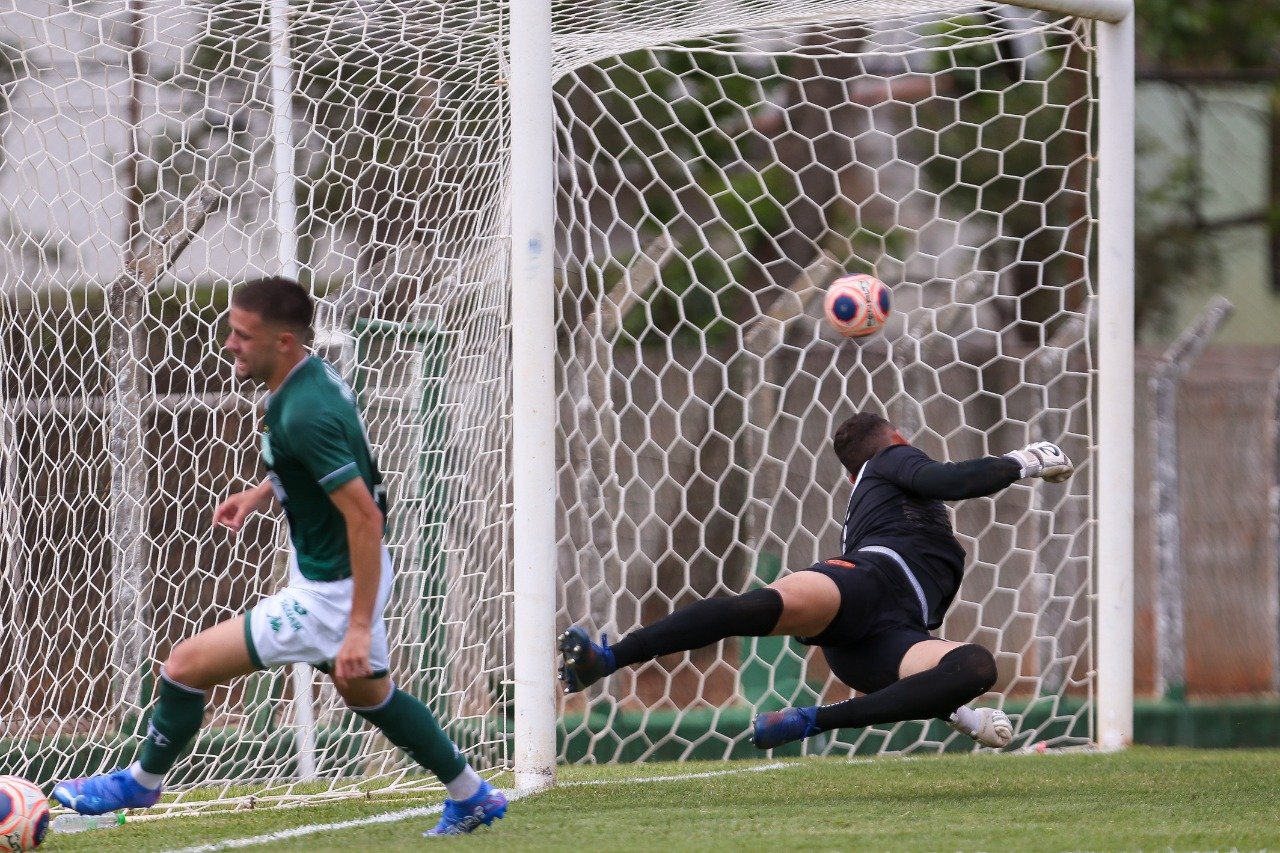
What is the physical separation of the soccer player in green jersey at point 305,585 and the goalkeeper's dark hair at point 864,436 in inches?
82.4

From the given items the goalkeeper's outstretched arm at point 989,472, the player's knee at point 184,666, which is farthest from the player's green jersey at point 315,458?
the goalkeeper's outstretched arm at point 989,472

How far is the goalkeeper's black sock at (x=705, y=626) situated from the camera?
17.8 ft

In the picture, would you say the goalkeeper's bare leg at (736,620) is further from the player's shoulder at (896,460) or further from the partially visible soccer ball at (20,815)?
the partially visible soccer ball at (20,815)

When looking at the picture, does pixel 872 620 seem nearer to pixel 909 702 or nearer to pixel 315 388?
pixel 909 702

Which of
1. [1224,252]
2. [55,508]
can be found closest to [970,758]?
[55,508]

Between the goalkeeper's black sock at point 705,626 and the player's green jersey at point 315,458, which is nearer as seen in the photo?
the player's green jersey at point 315,458

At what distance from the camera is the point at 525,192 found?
18.3ft

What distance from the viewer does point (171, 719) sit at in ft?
14.4

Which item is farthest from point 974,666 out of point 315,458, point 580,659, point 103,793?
point 103,793

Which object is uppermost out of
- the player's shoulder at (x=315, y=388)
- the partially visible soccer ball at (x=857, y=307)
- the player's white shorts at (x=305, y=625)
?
the partially visible soccer ball at (x=857, y=307)

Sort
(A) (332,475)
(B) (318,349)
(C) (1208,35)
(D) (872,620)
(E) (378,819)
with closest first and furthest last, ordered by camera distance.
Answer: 1. (A) (332,475)
2. (E) (378,819)
3. (D) (872,620)
4. (B) (318,349)
5. (C) (1208,35)

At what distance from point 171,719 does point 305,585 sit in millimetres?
541

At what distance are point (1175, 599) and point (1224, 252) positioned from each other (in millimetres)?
7747

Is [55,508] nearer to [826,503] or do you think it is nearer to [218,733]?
[218,733]
